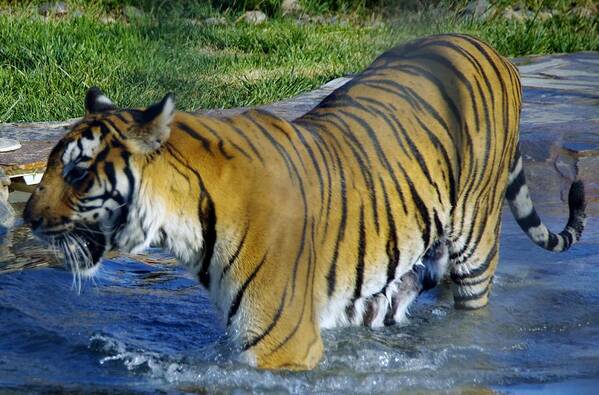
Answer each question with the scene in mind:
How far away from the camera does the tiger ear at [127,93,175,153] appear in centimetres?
332

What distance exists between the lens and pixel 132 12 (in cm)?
976

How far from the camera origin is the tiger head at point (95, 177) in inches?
133

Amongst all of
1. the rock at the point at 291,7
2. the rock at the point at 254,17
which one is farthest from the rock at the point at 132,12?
the rock at the point at 291,7

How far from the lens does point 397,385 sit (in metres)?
3.87

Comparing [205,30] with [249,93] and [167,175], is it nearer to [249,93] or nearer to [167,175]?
[249,93]

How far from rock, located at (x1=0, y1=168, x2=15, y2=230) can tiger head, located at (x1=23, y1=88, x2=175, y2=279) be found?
2.26 meters

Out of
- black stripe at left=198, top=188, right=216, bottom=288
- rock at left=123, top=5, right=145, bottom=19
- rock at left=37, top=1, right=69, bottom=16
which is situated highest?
black stripe at left=198, top=188, right=216, bottom=288

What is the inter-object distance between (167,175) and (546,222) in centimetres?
315

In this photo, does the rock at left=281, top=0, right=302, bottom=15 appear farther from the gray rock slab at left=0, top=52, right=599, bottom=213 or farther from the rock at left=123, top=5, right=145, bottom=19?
the gray rock slab at left=0, top=52, right=599, bottom=213

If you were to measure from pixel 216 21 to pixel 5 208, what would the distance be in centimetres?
439

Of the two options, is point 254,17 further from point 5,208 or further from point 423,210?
point 423,210

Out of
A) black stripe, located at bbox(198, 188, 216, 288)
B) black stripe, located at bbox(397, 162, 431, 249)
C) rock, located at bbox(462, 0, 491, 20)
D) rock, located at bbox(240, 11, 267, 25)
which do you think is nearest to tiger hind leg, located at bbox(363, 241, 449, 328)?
black stripe, located at bbox(397, 162, 431, 249)

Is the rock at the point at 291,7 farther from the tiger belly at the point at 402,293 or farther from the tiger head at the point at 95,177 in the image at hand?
the tiger head at the point at 95,177

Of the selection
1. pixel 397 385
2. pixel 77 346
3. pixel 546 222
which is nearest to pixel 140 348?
pixel 77 346
